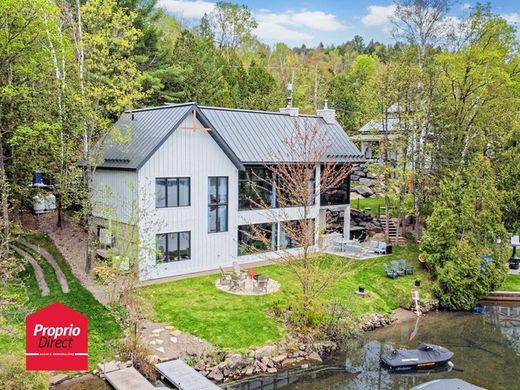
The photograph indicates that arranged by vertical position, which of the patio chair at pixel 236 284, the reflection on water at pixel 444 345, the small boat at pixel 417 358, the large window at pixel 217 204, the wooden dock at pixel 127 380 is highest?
the large window at pixel 217 204

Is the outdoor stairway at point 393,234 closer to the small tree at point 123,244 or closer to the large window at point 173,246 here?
the large window at point 173,246

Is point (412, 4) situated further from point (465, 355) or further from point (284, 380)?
point (284, 380)

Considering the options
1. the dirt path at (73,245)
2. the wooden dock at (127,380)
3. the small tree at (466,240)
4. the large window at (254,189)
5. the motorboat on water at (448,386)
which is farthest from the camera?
the large window at (254,189)

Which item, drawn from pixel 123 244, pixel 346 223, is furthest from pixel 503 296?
pixel 123 244

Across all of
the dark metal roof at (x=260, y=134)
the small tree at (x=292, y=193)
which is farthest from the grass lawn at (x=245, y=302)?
the dark metal roof at (x=260, y=134)

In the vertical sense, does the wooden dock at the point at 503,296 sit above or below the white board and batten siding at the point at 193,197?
below

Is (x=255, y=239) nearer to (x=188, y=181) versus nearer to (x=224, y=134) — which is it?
(x=188, y=181)

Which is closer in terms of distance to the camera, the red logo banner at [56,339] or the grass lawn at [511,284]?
the red logo banner at [56,339]

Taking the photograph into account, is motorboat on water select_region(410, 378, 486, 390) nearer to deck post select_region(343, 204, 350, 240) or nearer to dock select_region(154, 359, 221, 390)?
dock select_region(154, 359, 221, 390)
